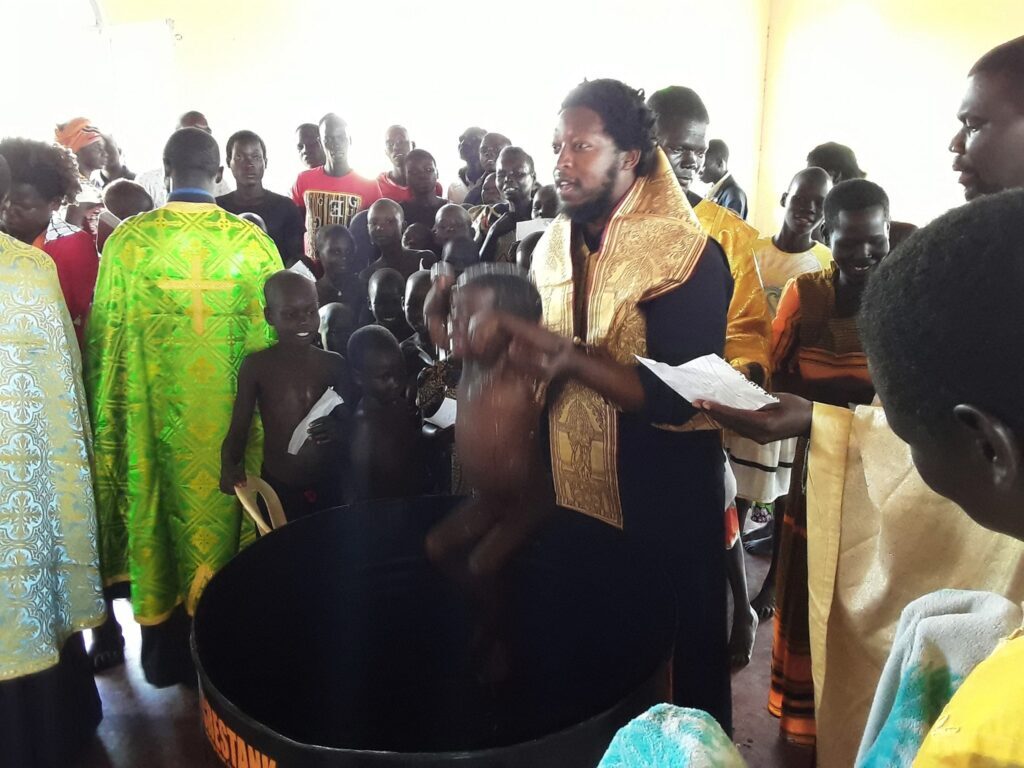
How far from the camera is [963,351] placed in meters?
0.60

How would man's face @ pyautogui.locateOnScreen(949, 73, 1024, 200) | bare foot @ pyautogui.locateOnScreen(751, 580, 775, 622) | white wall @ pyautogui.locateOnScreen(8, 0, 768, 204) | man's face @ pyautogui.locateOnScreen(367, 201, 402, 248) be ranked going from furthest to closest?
white wall @ pyautogui.locateOnScreen(8, 0, 768, 204)
man's face @ pyautogui.locateOnScreen(367, 201, 402, 248)
bare foot @ pyautogui.locateOnScreen(751, 580, 775, 622)
man's face @ pyautogui.locateOnScreen(949, 73, 1024, 200)

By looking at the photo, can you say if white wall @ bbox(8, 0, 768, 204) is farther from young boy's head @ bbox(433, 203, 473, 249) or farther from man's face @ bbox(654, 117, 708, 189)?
man's face @ bbox(654, 117, 708, 189)

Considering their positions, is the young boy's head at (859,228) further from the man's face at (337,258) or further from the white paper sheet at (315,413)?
the man's face at (337,258)

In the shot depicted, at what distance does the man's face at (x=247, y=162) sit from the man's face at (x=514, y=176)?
1152mm

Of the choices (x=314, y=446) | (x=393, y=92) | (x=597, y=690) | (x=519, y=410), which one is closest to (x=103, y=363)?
(x=314, y=446)

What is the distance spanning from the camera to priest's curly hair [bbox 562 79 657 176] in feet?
4.98

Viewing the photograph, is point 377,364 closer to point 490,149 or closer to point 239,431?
point 239,431

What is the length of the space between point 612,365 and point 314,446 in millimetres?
1236

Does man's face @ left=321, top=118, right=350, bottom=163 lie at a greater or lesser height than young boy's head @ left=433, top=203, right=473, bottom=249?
greater

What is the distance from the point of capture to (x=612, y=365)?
1427 millimetres

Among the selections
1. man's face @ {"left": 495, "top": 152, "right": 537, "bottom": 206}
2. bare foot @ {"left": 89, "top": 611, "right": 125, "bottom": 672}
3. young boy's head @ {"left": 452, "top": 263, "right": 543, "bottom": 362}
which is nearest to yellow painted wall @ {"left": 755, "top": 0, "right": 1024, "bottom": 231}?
man's face @ {"left": 495, "top": 152, "right": 537, "bottom": 206}

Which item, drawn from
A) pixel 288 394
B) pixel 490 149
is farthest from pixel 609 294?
pixel 490 149

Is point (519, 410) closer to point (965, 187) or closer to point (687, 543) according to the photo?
point (687, 543)

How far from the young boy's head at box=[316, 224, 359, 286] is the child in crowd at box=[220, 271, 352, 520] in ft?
3.41
